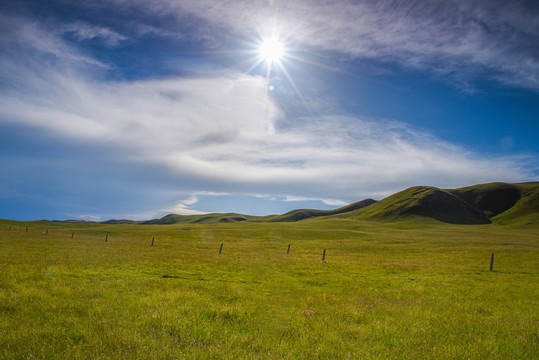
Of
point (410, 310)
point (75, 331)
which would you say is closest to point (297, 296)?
point (410, 310)

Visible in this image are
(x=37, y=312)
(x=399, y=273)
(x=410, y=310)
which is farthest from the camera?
(x=399, y=273)

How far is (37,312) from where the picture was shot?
10531 mm

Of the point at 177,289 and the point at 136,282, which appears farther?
the point at 136,282

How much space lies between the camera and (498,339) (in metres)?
10.1

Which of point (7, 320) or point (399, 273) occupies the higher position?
point (7, 320)

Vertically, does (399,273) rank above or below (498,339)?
below

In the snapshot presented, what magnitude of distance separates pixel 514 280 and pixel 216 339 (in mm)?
28337

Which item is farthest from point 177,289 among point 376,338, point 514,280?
point 514,280

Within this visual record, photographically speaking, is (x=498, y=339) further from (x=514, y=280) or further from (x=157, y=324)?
(x=514, y=280)

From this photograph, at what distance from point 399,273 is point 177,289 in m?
21.7

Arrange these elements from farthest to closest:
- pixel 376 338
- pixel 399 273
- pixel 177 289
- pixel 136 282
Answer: pixel 399 273 < pixel 136 282 < pixel 177 289 < pixel 376 338

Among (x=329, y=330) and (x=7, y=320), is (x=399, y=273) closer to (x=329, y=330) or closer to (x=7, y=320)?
(x=329, y=330)

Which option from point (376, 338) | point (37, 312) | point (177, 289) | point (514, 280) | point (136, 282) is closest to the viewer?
point (376, 338)

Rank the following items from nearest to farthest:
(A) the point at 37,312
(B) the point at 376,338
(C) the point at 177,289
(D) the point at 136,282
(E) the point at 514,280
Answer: (B) the point at 376,338
(A) the point at 37,312
(C) the point at 177,289
(D) the point at 136,282
(E) the point at 514,280
